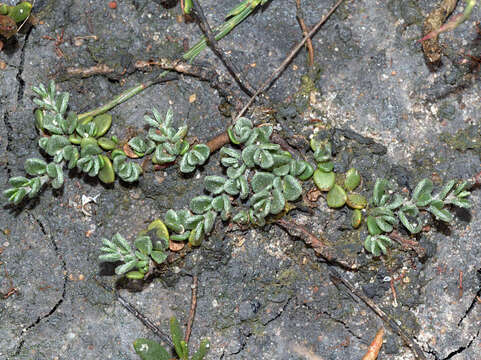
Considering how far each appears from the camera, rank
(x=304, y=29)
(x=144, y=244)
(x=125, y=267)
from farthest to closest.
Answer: (x=304, y=29), (x=144, y=244), (x=125, y=267)

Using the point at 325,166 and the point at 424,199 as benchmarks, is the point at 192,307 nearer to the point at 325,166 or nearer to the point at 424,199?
the point at 325,166

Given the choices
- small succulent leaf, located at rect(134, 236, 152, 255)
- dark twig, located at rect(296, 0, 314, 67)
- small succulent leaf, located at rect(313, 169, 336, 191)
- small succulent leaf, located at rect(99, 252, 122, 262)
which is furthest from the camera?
dark twig, located at rect(296, 0, 314, 67)

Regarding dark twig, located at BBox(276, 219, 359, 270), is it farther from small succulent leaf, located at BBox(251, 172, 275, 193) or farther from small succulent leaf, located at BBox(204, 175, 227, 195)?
small succulent leaf, located at BBox(204, 175, 227, 195)

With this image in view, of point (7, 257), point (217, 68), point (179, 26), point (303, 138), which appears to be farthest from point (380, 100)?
point (7, 257)

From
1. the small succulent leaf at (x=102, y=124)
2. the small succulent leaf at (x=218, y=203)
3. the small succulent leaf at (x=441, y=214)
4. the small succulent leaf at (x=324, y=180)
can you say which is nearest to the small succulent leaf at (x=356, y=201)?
the small succulent leaf at (x=324, y=180)

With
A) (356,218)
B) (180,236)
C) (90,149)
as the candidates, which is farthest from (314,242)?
(90,149)

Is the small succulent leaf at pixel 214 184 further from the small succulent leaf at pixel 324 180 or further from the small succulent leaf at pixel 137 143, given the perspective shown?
the small succulent leaf at pixel 324 180

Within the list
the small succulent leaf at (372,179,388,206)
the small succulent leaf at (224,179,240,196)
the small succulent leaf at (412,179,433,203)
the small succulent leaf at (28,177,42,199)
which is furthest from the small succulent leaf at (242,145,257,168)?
the small succulent leaf at (28,177,42,199)
